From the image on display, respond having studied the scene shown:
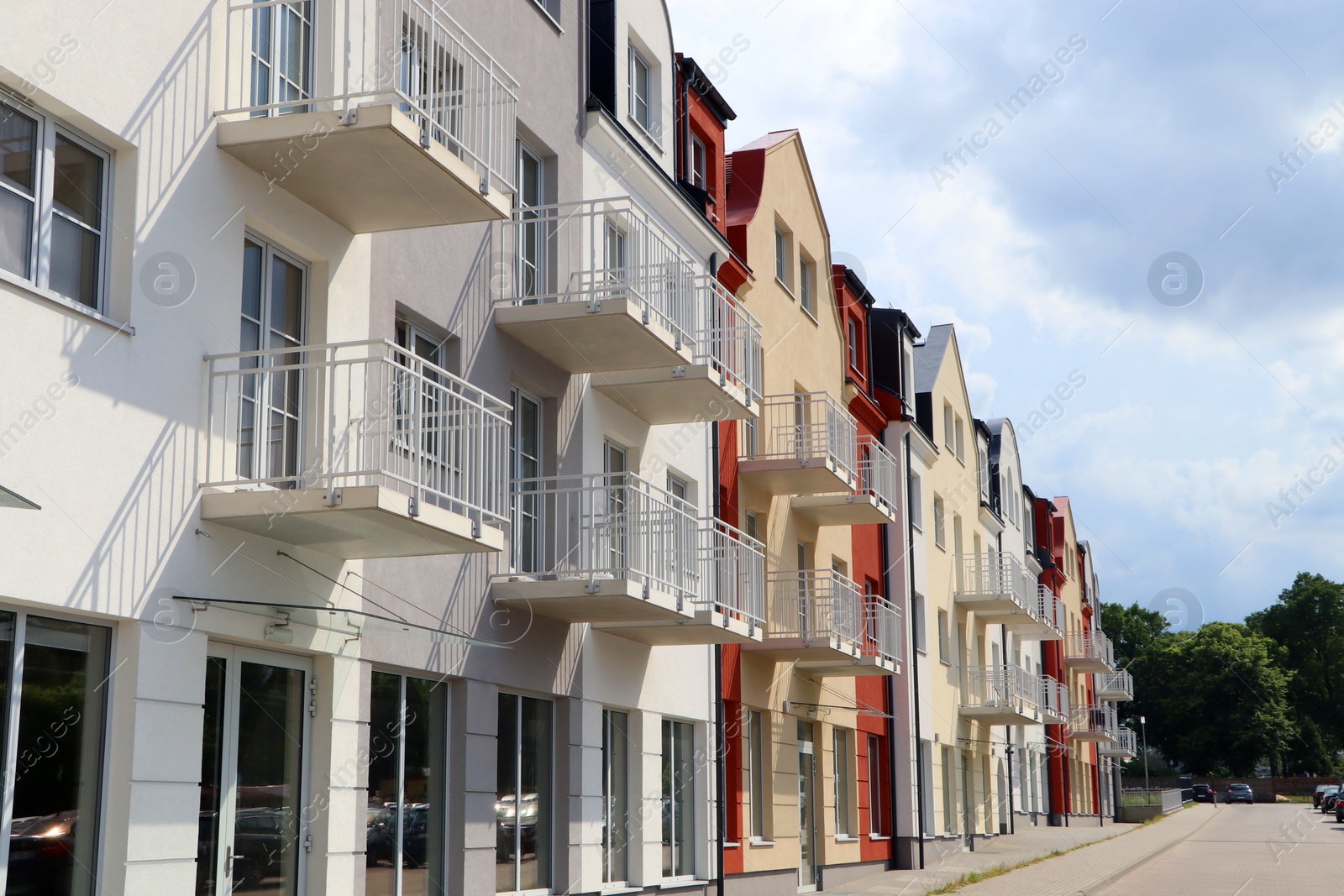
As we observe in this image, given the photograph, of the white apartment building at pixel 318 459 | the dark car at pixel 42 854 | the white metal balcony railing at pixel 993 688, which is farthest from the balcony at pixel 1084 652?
the dark car at pixel 42 854

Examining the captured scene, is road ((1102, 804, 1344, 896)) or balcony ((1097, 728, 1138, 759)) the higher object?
balcony ((1097, 728, 1138, 759))

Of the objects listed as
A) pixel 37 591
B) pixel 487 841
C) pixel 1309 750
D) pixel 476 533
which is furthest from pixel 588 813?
pixel 1309 750

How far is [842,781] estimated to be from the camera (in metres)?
24.3

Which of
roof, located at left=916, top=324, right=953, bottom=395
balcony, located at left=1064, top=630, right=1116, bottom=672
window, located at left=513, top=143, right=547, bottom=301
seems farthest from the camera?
balcony, located at left=1064, top=630, right=1116, bottom=672

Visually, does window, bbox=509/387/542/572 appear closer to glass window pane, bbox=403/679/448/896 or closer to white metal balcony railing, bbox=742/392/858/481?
glass window pane, bbox=403/679/448/896

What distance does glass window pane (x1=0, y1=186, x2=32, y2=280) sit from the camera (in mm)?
7477

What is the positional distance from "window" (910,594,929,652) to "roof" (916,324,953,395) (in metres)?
5.78

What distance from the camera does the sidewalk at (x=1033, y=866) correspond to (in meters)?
22.0

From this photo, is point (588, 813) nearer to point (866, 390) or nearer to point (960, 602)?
point (866, 390)

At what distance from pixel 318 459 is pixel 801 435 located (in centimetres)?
1310

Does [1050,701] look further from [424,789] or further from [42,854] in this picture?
[42,854]

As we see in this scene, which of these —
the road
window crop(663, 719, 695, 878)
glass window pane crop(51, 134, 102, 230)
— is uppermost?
glass window pane crop(51, 134, 102, 230)

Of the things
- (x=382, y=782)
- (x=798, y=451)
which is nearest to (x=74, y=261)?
(x=382, y=782)

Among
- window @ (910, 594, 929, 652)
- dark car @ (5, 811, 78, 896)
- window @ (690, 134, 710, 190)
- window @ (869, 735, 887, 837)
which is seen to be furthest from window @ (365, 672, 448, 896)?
window @ (910, 594, 929, 652)
